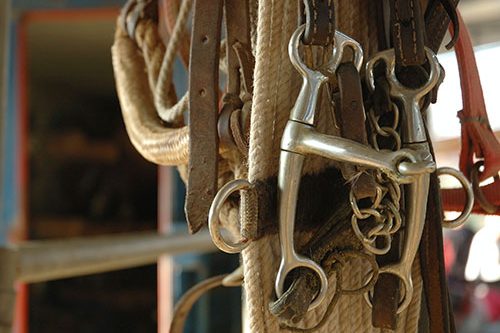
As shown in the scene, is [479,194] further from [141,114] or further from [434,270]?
[141,114]

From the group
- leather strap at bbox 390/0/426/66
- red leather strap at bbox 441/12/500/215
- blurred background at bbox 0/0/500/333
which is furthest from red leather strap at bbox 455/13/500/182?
blurred background at bbox 0/0/500/333

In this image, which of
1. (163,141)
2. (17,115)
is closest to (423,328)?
(163,141)

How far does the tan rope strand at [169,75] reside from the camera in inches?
20.8

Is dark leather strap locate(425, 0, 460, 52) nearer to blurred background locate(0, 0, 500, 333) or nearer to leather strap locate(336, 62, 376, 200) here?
leather strap locate(336, 62, 376, 200)

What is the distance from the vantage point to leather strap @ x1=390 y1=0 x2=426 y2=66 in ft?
1.24

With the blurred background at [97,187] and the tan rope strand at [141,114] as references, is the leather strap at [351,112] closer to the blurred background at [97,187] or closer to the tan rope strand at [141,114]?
the tan rope strand at [141,114]

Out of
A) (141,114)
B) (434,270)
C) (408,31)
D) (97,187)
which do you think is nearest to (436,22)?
(408,31)

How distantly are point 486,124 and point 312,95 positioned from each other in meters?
0.18

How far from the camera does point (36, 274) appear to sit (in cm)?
67

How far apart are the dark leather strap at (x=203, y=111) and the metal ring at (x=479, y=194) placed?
7.4 inches

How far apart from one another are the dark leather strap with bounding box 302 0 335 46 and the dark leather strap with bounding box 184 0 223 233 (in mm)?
94

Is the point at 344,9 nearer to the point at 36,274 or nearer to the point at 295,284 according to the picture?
the point at 295,284

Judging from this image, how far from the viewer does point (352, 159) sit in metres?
0.34

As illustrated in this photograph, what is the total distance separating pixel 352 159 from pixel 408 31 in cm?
9
